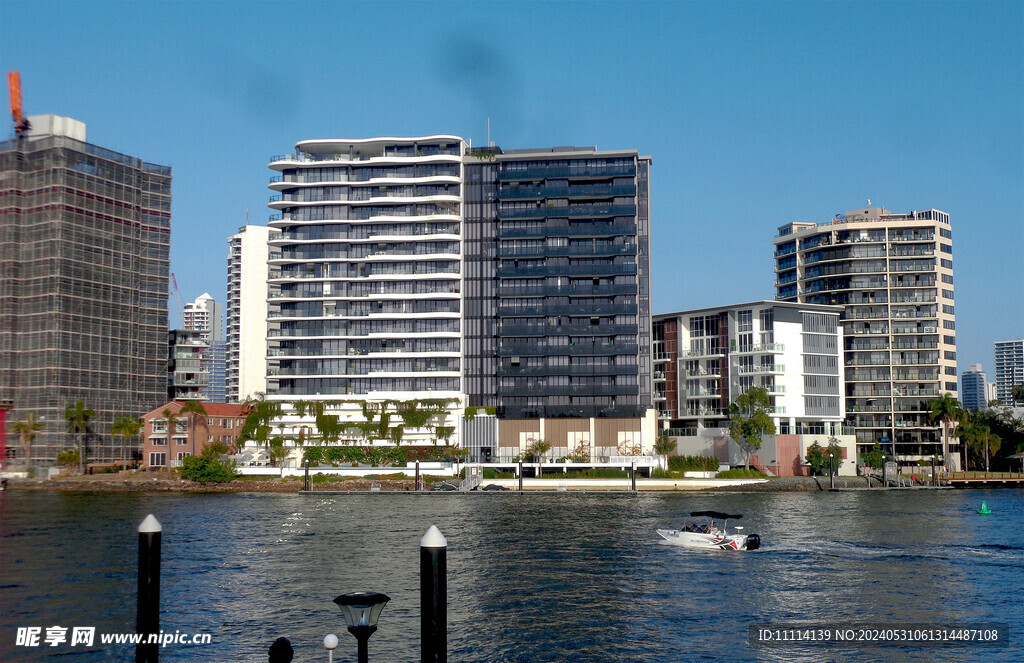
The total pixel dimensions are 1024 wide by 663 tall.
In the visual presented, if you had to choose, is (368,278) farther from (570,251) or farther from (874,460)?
(874,460)

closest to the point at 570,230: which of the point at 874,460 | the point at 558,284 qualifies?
the point at 558,284

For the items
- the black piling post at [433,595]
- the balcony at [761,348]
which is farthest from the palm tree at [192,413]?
the black piling post at [433,595]

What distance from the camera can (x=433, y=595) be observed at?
21719mm

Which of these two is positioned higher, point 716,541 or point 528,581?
point 716,541

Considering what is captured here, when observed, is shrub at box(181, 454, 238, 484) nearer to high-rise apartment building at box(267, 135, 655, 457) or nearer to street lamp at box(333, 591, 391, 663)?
high-rise apartment building at box(267, 135, 655, 457)

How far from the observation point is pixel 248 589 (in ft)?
186

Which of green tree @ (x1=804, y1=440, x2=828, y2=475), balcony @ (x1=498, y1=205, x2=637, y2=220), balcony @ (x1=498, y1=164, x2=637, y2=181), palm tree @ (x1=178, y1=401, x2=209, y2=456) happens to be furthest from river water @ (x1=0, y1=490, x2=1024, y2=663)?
balcony @ (x1=498, y1=164, x2=637, y2=181)

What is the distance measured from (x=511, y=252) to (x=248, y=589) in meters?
119

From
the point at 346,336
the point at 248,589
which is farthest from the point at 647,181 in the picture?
the point at 248,589

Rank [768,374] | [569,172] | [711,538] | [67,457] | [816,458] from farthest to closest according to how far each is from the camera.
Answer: [569,172], [67,457], [768,374], [816,458], [711,538]

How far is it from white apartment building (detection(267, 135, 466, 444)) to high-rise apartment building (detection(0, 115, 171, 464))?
36293 mm

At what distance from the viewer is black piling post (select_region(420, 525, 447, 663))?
21.4 metres

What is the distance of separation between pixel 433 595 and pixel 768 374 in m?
146

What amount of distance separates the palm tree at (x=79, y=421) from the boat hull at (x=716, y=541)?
12875 centimetres
